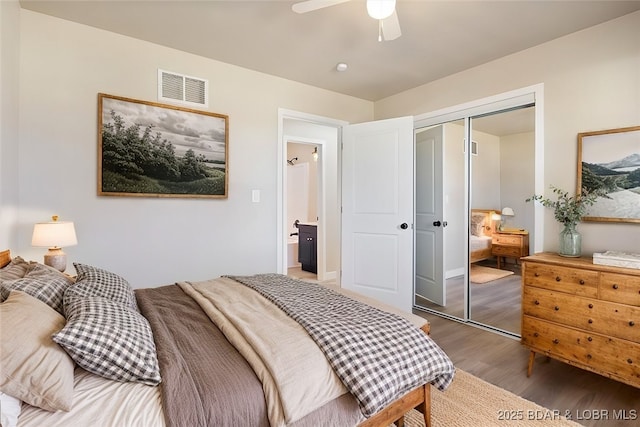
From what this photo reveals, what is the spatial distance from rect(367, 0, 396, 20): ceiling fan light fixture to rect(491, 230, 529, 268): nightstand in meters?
2.54

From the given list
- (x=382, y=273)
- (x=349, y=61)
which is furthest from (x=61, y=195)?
(x=382, y=273)

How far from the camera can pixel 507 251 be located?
352 cm

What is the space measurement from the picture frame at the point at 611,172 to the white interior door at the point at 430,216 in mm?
1291

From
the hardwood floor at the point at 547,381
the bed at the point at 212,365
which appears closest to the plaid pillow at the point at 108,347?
the bed at the point at 212,365

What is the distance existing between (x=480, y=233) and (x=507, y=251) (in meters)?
0.36

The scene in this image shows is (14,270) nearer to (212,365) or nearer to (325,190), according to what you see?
(212,365)

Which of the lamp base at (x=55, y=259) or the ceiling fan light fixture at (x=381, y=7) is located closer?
the ceiling fan light fixture at (x=381, y=7)

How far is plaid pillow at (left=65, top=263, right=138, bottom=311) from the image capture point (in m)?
1.43

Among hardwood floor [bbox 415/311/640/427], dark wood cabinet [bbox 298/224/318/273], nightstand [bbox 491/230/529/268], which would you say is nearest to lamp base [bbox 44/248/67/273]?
hardwood floor [bbox 415/311/640/427]

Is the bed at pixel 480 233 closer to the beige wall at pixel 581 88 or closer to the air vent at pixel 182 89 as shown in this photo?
the beige wall at pixel 581 88

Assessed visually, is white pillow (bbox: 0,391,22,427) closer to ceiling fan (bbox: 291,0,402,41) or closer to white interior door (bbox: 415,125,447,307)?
ceiling fan (bbox: 291,0,402,41)

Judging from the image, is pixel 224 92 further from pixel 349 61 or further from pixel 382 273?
pixel 382 273

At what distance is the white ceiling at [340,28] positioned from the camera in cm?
218

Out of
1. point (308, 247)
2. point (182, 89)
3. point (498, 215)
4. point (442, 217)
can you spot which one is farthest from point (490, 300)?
point (182, 89)
